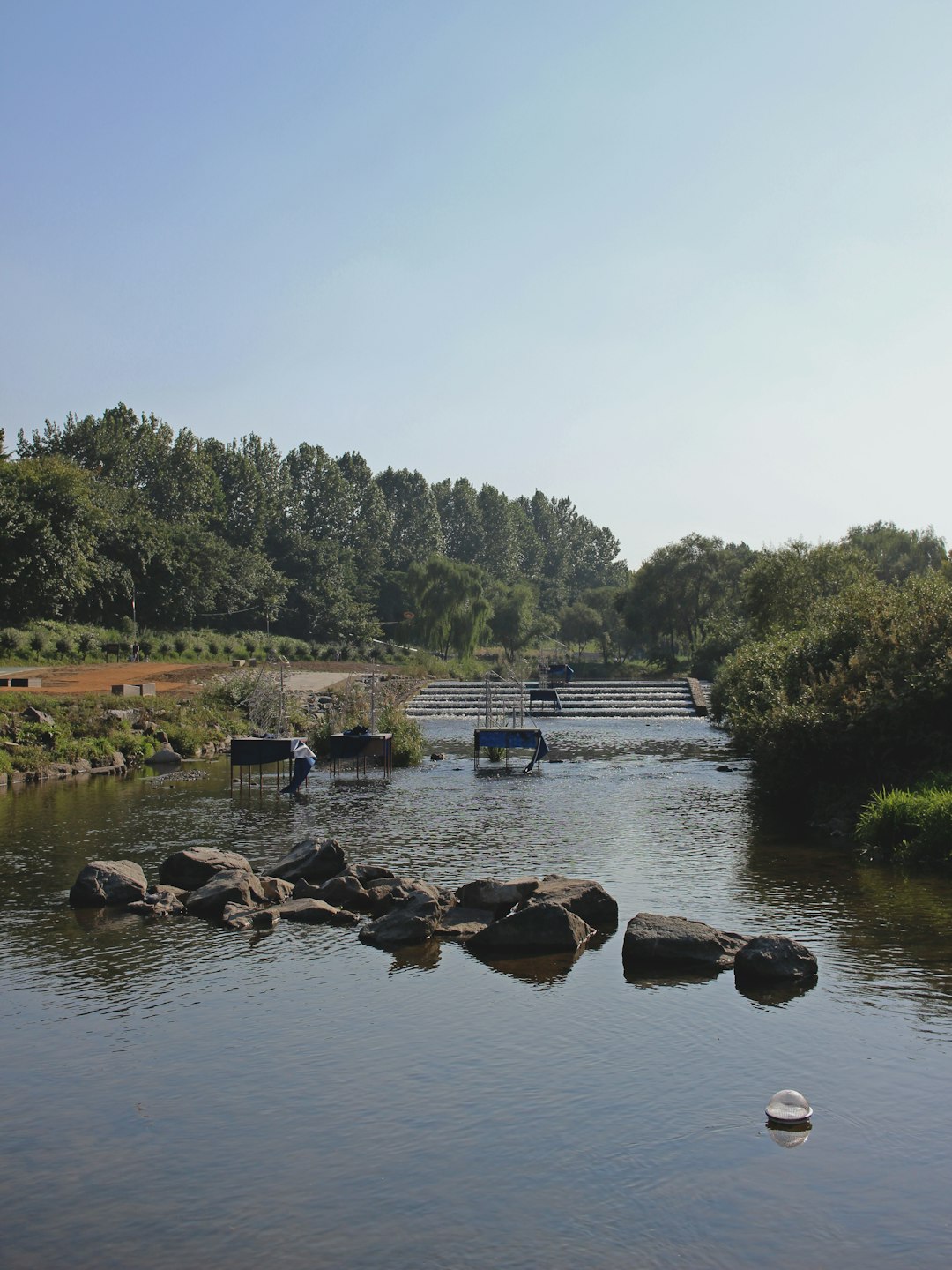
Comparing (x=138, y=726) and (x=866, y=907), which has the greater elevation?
(x=138, y=726)

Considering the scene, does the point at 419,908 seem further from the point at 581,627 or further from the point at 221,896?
the point at 581,627

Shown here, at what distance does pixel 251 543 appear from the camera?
404 ft

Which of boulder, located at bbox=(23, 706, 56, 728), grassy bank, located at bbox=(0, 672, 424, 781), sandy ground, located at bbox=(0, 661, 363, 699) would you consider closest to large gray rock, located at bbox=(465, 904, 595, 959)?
grassy bank, located at bbox=(0, 672, 424, 781)

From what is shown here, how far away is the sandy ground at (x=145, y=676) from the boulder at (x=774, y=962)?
117 ft

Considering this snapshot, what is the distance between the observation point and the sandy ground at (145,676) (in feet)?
165

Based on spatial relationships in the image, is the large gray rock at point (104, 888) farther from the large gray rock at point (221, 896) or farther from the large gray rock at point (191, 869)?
the large gray rock at point (221, 896)

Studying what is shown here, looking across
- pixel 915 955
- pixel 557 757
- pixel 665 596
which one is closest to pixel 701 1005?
pixel 915 955

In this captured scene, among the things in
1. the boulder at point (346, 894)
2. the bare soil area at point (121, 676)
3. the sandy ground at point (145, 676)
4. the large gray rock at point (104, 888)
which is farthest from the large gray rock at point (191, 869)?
the bare soil area at point (121, 676)

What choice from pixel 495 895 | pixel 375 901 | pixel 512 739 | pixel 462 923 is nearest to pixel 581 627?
pixel 512 739

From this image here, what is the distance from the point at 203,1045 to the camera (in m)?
11.2

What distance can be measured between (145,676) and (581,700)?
23799 mm

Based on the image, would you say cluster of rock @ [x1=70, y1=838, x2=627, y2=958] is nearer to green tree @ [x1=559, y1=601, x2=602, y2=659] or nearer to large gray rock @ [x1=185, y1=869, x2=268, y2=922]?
large gray rock @ [x1=185, y1=869, x2=268, y2=922]

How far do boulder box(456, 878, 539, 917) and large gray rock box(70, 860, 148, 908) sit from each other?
487 centimetres

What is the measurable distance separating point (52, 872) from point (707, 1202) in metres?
14.7
